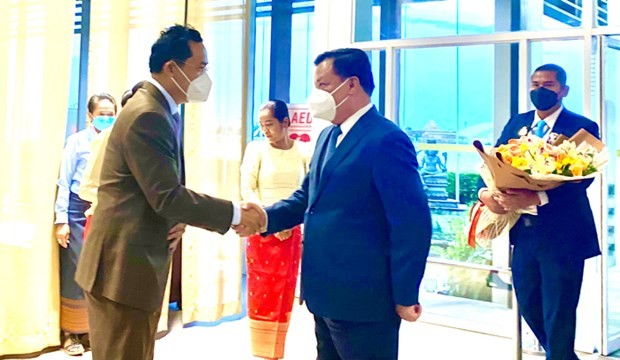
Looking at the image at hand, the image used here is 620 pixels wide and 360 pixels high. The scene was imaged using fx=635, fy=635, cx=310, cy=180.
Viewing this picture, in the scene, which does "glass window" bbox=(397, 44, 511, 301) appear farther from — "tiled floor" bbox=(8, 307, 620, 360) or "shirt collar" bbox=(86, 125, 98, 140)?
"shirt collar" bbox=(86, 125, 98, 140)

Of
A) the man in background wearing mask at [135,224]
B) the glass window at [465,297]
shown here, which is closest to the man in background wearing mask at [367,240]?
the man in background wearing mask at [135,224]

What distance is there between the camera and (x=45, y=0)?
3689mm

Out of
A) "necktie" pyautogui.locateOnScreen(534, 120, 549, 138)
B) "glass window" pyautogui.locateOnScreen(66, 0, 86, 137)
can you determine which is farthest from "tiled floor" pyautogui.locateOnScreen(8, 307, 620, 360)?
"necktie" pyautogui.locateOnScreen(534, 120, 549, 138)

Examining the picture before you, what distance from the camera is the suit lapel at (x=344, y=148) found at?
6.70ft

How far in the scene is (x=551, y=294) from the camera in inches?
116

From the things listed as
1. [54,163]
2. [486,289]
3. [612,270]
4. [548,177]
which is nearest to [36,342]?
[54,163]

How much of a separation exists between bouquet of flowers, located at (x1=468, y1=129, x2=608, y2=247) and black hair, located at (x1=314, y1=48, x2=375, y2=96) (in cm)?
71

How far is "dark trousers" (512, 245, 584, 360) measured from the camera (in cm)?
294

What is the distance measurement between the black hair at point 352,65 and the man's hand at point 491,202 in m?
1.11

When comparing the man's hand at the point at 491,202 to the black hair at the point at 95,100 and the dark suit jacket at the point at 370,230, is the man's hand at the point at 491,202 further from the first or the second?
the black hair at the point at 95,100

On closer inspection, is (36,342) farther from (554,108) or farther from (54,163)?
(554,108)

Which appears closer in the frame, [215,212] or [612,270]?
[215,212]

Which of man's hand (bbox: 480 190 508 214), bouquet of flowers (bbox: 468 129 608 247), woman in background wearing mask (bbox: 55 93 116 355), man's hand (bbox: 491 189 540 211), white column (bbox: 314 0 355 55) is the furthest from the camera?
white column (bbox: 314 0 355 55)

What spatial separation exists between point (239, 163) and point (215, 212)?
2.68 m
